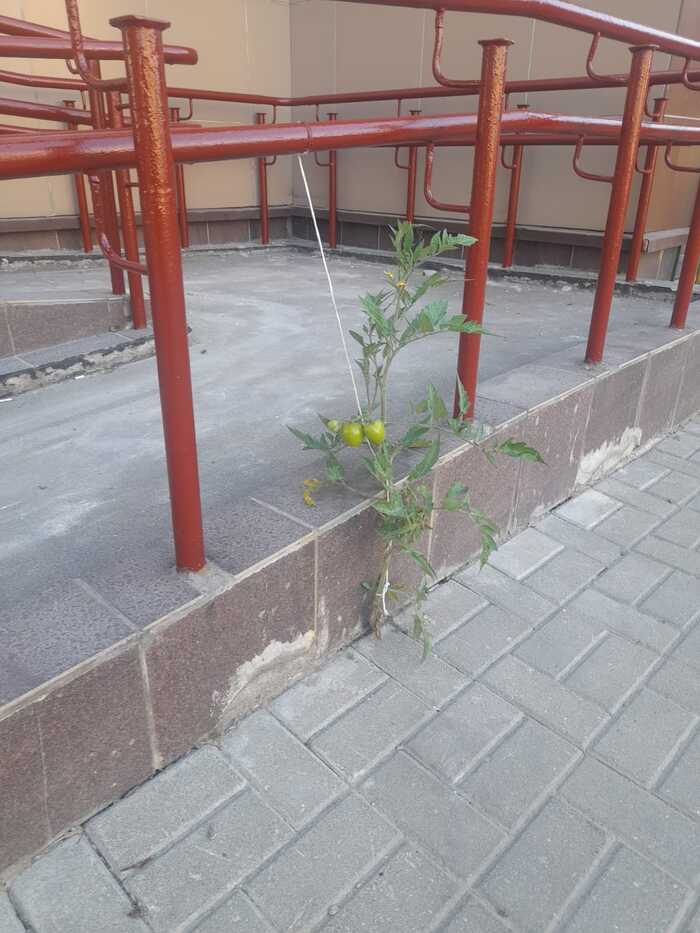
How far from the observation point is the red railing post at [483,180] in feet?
5.36

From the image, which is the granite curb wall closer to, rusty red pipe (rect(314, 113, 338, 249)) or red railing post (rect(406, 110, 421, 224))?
red railing post (rect(406, 110, 421, 224))

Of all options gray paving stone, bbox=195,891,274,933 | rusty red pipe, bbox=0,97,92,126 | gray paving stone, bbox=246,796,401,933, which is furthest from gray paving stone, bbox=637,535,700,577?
rusty red pipe, bbox=0,97,92,126

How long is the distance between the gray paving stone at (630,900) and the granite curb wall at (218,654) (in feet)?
2.35

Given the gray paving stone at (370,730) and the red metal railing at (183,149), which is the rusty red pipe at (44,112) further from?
the gray paving stone at (370,730)

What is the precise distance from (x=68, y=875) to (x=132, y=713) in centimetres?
26

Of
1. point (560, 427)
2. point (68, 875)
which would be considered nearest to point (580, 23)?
point (560, 427)

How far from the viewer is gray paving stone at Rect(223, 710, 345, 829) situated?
1313mm

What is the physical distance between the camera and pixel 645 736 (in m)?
1.51

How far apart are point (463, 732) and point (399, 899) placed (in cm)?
40

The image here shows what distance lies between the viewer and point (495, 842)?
1.27 metres

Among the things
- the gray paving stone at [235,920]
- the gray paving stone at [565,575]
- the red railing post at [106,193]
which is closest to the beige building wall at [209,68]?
the red railing post at [106,193]

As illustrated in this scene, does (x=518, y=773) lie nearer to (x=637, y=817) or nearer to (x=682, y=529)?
(x=637, y=817)

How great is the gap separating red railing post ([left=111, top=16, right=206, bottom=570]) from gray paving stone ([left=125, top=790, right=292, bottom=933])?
0.46m

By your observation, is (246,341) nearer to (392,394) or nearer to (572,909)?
(392,394)
